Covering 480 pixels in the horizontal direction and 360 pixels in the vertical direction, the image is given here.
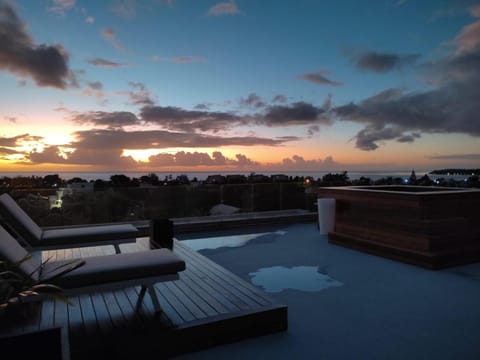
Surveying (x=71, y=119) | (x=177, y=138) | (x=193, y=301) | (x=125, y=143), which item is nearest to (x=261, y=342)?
(x=193, y=301)

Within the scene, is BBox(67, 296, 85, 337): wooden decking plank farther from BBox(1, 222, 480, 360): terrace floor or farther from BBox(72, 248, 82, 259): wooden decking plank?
BBox(72, 248, 82, 259): wooden decking plank

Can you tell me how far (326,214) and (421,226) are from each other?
1.94 metres

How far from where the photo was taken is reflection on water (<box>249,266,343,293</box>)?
12.8ft

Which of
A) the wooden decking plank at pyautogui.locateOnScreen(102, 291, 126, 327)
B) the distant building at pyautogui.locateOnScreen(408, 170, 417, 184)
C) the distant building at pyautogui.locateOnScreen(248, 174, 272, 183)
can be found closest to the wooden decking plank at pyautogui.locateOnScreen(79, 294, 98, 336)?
the wooden decking plank at pyautogui.locateOnScreen(102, 291, 126, 327)

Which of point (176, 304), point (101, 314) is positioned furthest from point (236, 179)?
point (101, 314)

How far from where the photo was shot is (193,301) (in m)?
3.00

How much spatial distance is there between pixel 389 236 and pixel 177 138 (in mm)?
9029

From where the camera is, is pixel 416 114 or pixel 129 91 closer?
pixel 129 91

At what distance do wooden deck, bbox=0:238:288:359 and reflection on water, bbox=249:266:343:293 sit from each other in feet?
2.42

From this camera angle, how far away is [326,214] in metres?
6.54

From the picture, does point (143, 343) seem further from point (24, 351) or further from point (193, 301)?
point (24, 351)

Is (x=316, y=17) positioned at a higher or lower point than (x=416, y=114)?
higher

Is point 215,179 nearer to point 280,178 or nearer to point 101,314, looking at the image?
point 280,178

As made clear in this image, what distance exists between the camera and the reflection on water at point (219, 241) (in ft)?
20.0
